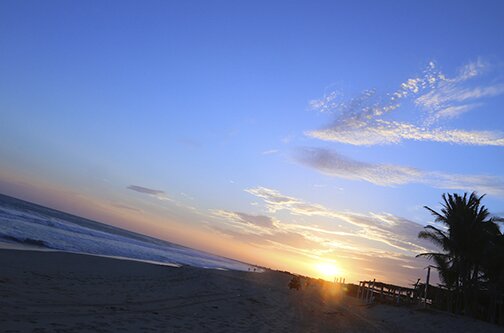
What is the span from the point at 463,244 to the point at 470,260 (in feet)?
4.01

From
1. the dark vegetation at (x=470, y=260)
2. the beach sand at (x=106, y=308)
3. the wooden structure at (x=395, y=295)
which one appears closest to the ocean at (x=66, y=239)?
the beach sand at (x=106, y=308)

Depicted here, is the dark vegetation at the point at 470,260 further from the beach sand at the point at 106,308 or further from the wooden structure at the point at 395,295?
the beach sand at the point at 106,308

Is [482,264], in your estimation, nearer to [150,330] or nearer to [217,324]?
[217,324]

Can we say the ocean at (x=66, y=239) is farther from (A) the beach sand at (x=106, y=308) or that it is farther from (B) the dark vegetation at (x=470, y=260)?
(B) the dark vegetation at (x=470, y=260)

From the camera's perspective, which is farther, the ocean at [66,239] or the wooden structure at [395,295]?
the wooden structure at [395,295]

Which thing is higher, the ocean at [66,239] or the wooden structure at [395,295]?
the wooden structure at [395,295]

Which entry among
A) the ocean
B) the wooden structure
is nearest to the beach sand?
the ocean

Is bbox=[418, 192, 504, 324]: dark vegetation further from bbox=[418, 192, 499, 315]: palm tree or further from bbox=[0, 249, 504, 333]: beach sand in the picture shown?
bbox=[0, 249, 504, 333]: beach sand

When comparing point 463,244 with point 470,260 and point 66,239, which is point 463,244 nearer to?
point 470,260

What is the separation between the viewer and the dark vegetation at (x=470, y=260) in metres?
28.0

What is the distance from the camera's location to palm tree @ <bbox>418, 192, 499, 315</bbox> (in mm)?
28469

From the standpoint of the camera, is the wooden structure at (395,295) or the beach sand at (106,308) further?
the wooden structure at (395,295)

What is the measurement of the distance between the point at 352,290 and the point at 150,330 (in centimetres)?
4594

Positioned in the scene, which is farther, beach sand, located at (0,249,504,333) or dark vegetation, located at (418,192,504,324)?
dark vegetation, located at (418,192,504,324)
